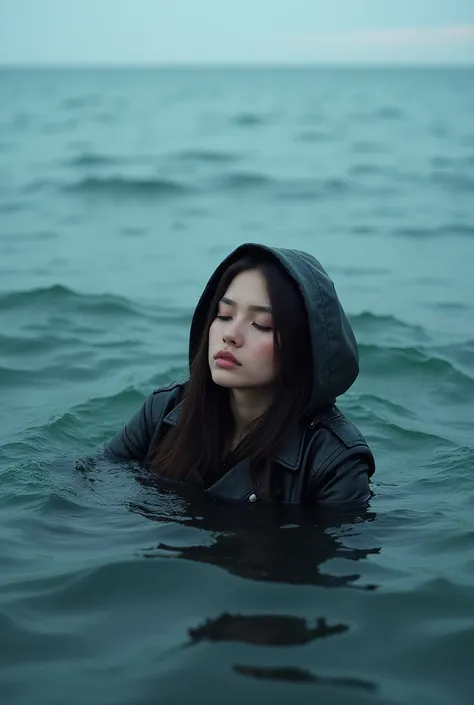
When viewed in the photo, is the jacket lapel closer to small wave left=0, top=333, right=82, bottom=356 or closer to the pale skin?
the pale skin

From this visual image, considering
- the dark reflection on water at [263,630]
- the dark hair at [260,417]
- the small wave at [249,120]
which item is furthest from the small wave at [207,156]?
the dark reflection on water at [263,630]

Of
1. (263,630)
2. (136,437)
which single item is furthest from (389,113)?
(263,630)

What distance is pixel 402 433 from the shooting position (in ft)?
20.0

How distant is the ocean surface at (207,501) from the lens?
3.11m

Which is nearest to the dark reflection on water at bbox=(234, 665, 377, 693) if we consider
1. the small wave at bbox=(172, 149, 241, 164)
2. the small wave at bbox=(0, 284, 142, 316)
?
the small wave at bbox=(0, 284, 142, 316)

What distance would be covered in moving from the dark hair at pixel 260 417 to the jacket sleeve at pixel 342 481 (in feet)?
0.57

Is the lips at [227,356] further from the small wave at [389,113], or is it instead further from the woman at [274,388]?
the small wave at [389,113]

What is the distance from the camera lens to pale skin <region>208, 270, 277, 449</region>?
3961mm

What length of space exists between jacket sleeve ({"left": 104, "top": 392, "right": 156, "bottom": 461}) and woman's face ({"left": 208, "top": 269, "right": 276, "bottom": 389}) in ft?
1.74

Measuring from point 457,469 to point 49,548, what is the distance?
2.15 m

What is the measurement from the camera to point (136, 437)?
4508 millimetres

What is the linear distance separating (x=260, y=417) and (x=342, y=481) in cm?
40

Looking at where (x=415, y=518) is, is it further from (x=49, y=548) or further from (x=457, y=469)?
(x=49, y=548)

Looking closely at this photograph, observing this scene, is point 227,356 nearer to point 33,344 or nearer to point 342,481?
point 342,481
